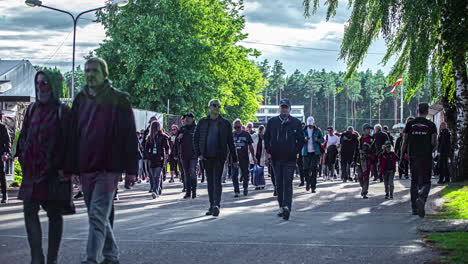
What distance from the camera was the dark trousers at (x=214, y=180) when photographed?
1098 centimetres

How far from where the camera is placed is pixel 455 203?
12766mm

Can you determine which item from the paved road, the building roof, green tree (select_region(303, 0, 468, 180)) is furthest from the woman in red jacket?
the building roof

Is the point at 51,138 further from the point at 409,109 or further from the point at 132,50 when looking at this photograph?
the point at 409,109

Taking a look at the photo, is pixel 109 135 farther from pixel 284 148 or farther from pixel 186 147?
pixel 186 147

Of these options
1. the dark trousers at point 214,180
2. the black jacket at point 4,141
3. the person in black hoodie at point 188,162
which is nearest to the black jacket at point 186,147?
the person in black hoodie at point 188,162

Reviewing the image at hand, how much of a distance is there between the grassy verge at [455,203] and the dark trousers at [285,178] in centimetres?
255

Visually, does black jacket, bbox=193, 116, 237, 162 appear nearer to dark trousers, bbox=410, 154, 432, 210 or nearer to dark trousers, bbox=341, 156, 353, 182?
dark trousers, bbox=410, 154, 432, 210

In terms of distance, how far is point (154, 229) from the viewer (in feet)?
30.0

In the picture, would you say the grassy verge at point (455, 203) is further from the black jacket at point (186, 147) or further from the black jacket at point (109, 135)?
the black jacket at point (109, 135)

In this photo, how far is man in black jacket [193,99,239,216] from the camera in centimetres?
1120

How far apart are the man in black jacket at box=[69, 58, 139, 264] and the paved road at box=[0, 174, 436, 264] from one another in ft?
3.29

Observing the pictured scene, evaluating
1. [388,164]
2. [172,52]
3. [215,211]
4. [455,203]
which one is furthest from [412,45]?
[172,52]

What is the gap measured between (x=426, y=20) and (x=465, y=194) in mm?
4167

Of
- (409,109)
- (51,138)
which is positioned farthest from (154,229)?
(409,109)
